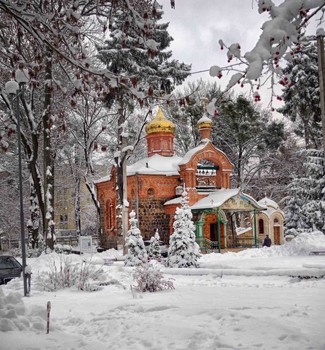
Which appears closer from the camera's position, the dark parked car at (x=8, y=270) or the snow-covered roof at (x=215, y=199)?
the dark parked car at (x=8, y=270)

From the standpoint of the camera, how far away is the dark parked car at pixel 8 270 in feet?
53.7

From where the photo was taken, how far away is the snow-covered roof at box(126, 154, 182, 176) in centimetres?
3209

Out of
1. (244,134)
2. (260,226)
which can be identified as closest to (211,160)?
(244,134)

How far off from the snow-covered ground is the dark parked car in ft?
7.27

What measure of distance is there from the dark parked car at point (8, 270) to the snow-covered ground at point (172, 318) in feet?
7.27

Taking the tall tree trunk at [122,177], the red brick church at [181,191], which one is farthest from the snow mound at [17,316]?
the red brick church at [181,191]

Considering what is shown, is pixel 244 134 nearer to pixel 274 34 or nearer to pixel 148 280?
pixel 148 280

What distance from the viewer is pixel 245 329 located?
759cm

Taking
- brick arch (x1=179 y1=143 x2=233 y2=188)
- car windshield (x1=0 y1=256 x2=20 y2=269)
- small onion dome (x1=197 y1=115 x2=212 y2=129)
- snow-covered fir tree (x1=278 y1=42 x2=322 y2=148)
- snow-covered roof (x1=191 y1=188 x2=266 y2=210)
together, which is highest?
snow-covered fir tree (x1=278 y1=42 x2=322 y2=148)

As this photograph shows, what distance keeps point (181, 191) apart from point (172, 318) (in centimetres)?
2302

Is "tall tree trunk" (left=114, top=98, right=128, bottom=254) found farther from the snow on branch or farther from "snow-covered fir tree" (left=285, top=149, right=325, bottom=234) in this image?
the snow on branch

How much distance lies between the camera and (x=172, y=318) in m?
8.80

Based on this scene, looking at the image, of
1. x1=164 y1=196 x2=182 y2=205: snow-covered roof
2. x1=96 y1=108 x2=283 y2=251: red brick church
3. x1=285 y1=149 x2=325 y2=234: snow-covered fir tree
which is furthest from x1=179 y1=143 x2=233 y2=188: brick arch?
x1=285 y1=149 x2=325 y2=234: snow-covered fir tree

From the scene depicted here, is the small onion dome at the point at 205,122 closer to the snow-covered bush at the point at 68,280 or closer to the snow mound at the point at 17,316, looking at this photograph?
the snow-covered bush at the point at 68,280
